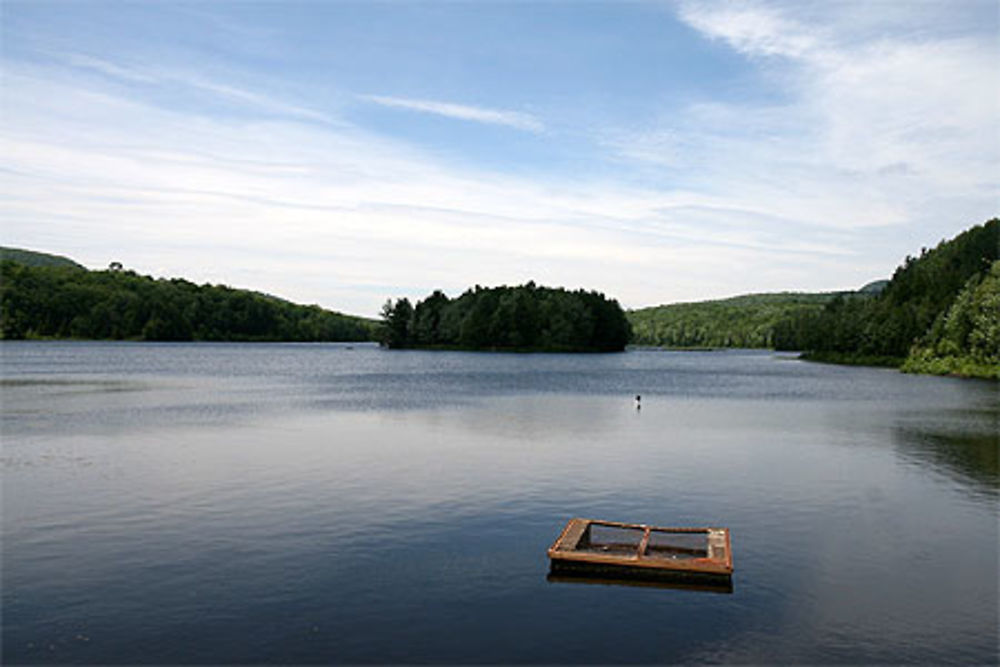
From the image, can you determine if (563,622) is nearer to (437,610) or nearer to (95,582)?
(437,610)

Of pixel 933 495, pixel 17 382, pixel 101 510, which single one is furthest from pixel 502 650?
pixel 17 382

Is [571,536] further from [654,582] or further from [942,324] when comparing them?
[942,324]

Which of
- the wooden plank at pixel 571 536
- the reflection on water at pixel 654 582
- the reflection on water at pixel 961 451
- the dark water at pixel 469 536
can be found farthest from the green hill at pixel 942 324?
the reflection on water at pixel 654 582

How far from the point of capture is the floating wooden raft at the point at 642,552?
78.8ft

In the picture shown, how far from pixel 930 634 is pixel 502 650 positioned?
11.2 metres

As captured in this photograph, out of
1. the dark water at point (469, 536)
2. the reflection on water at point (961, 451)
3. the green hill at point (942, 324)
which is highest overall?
the green hill at point (942, 324)

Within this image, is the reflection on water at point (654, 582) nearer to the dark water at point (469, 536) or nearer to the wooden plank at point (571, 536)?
the dark water at point (469, 536)

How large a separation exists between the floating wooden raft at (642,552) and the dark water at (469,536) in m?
0.75

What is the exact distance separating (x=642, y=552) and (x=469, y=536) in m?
7.14

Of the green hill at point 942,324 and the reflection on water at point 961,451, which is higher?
the green hill at point 942,324

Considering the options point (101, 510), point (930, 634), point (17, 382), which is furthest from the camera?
point (17, 382)

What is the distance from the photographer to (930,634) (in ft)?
66.6

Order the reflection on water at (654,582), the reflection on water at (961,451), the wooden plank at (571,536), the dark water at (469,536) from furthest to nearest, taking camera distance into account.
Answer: the reflection on water at (961,451) → the wooden plank at (571,536) → the reflection on water at (654,582) → the dark water at (469,536)

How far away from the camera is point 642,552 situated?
24812 mm
